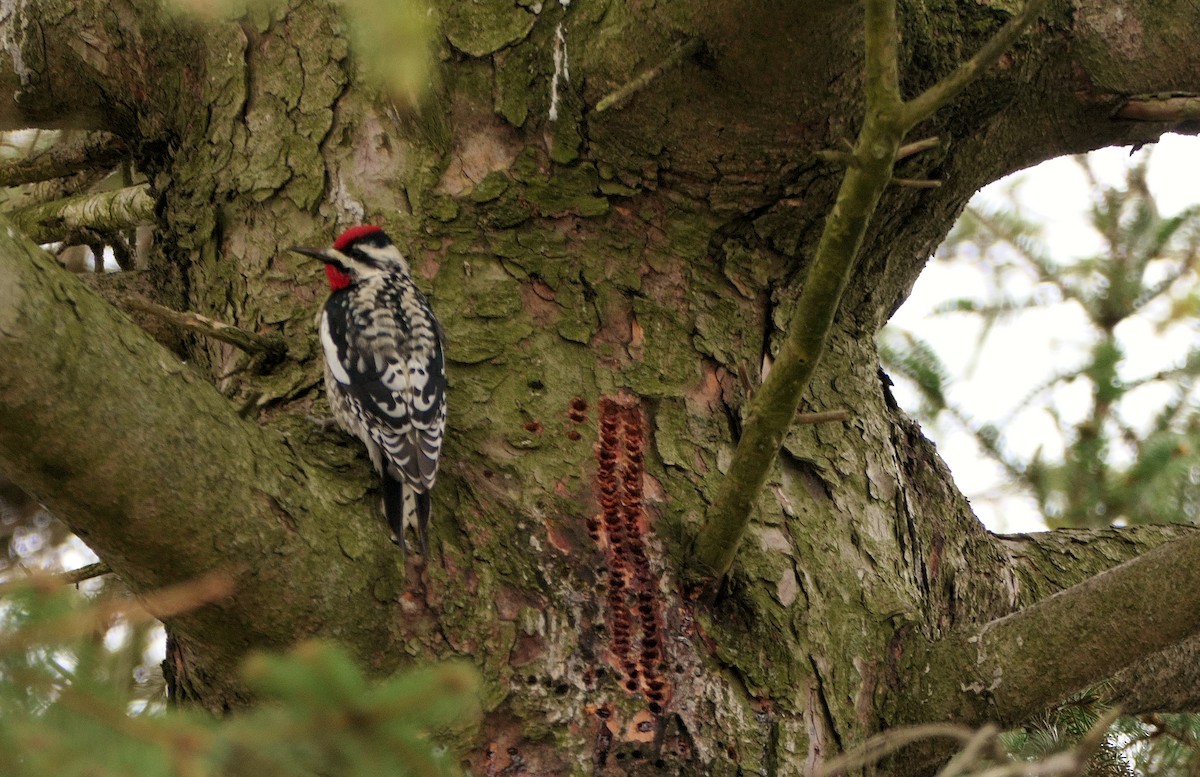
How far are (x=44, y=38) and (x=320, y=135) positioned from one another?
0.72 m

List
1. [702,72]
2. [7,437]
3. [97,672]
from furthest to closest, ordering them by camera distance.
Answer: [702,72], [7,437], [97,672]

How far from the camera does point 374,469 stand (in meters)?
2.28

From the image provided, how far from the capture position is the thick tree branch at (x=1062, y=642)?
2.12 m

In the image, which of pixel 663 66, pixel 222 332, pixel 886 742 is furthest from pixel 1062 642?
pixel 222 332

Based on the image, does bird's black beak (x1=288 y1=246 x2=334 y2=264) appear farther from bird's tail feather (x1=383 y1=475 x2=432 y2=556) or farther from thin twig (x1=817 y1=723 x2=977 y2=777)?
thin twig (x1=817 y1=723 x2=977 y2=777)

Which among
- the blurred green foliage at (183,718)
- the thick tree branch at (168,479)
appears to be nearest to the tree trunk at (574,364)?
the thick tree branch at (168,479)

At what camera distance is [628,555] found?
227 cm

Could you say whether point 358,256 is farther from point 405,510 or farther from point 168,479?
point 168,479

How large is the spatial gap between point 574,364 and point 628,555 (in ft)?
1.50

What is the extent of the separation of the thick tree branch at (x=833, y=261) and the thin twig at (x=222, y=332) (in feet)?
3.29

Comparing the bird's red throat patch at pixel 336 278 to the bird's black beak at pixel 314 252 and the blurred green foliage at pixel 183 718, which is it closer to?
the bird's black beak at pixel 314 252

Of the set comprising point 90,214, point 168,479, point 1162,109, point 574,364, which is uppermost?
point 1162,109

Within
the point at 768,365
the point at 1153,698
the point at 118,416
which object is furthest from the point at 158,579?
the point at 1153,698

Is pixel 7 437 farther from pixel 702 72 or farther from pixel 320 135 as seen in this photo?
pixel 702 72
